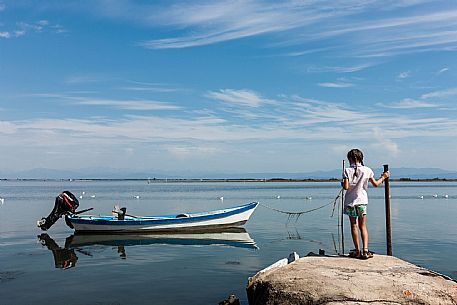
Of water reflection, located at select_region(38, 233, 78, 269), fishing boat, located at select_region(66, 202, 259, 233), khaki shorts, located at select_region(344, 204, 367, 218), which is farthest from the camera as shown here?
fishing boat, located at select_region(66, 202, 259, 233)

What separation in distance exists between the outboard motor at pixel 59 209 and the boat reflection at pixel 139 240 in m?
0.74

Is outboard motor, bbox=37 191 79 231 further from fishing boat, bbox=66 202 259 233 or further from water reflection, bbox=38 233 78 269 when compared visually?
water reflection, bbox=38 233 78 269

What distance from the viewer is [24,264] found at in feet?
60.3

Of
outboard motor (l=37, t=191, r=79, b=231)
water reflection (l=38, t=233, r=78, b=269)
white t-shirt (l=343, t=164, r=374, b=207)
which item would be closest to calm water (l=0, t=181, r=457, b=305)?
water reflection (l=38, t=233, r=78, b=269)

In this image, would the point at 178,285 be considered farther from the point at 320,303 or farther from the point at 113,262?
the point at 320,303

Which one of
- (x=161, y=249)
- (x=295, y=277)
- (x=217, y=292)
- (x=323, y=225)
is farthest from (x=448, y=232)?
(x=295, y=277)

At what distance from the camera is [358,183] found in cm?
1073

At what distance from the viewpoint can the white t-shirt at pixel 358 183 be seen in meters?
10.7

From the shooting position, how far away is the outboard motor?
26.3 metres

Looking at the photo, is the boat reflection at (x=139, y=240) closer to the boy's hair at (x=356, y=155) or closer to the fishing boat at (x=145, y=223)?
the fishing boat at (x=145, y=223)

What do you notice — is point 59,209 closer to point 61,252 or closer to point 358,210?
point 61,252

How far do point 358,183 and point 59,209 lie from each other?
20.2 m

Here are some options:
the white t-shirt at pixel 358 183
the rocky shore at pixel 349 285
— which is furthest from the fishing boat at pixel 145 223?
the white t-shirt at pixel 358 183

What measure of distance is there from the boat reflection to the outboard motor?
2.42 feet
